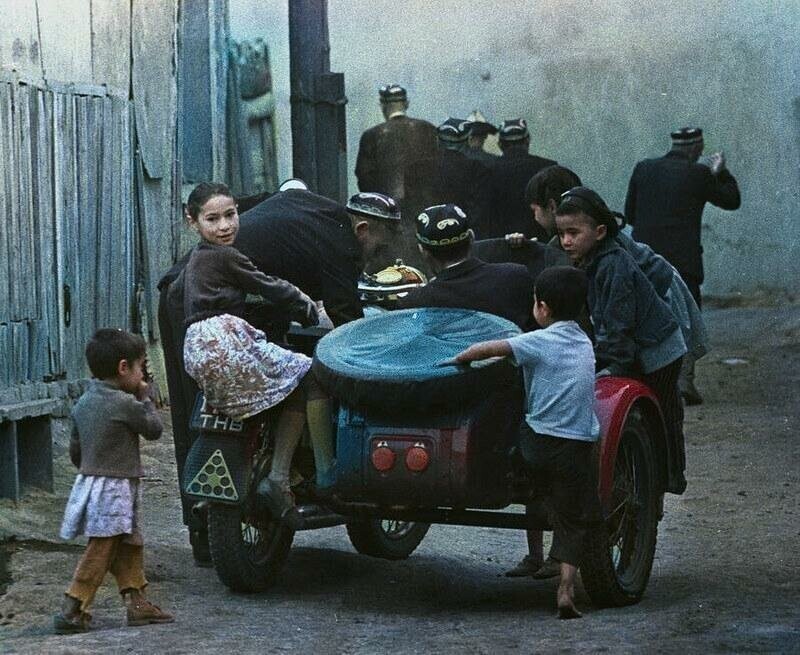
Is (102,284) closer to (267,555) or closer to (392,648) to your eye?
(267,555)

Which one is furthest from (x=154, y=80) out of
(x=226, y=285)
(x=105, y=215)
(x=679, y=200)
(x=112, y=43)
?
(x=226, y=285)

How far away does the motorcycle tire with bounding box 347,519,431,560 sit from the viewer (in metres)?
8.25

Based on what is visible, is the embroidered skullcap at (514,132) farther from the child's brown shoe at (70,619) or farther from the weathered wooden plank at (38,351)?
the child's brown shoe at (70,619)

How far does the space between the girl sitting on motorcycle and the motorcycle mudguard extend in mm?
96

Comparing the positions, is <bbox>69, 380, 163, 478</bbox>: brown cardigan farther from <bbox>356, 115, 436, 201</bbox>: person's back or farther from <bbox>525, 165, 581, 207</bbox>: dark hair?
<bbox>356, 115, 436, 201</bbox>: person's back

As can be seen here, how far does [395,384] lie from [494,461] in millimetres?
445

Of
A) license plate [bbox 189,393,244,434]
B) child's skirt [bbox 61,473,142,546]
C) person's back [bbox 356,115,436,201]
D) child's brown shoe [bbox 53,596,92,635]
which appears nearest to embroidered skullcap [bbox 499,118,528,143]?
person's back [bbox 356,115,436,201]

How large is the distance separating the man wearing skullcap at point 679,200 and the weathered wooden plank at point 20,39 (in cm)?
531

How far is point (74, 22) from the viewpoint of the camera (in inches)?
450

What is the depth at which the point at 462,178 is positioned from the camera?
15.0m

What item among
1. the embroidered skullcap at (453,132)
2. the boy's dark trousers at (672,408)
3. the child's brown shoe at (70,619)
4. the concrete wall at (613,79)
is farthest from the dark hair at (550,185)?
the concrete wall at (613,79)

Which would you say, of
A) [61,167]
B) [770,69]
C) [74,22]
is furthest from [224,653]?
A: [770,69]

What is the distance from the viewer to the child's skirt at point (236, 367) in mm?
6980

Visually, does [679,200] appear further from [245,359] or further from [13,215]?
[245,359]
